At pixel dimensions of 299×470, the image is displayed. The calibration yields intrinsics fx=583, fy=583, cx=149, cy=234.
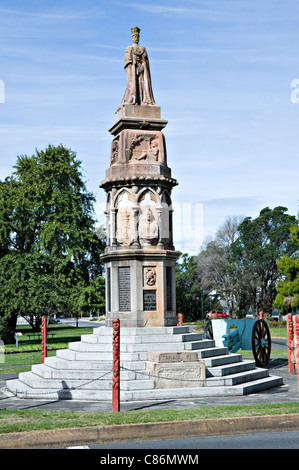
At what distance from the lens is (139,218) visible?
55.6 feet

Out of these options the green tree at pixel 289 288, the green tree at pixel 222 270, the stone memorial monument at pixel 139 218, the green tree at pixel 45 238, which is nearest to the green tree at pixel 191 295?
the green tree at pixel 222 270

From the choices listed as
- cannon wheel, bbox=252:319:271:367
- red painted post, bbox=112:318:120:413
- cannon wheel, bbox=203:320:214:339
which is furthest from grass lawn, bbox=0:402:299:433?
cannon wheel, bbox=203:320:214:339

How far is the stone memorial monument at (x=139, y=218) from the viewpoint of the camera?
54.1ft

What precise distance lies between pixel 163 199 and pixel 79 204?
59.6ft

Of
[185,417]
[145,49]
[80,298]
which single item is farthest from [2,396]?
[80,298]

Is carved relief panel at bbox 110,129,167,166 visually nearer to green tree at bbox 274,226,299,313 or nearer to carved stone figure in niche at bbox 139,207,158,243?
carved stone figure in niche at bbox 139,207,158,243

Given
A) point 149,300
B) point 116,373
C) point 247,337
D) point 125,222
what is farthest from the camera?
point 247,337

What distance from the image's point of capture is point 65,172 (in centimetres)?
3503

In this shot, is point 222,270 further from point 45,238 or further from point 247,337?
point 247,337

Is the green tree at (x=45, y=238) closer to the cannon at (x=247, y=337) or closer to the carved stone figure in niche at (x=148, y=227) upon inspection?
the cannon at (x=247, y=337)

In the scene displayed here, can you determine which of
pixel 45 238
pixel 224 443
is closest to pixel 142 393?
pixel 224 443

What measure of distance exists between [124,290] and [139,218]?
2132mm

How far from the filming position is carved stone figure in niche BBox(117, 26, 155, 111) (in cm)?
1811
